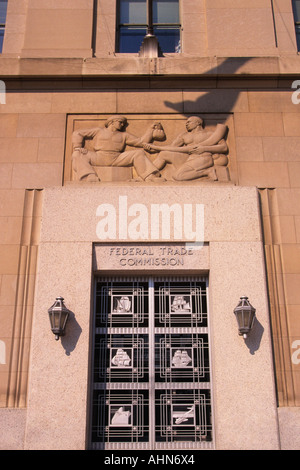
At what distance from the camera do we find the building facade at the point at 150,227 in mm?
8078

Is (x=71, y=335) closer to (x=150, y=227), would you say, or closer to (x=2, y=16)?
(x=150, y=227)

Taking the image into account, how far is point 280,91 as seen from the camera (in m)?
10.2

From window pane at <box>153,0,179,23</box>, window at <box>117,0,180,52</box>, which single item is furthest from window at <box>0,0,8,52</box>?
window pane at <box>153,0,179,23</box>

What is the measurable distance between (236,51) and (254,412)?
25.4ft

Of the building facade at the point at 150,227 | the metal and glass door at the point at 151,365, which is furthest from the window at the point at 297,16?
the metal and glass door at the point at 151,365

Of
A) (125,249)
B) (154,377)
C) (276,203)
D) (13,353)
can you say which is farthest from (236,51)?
(13,353)

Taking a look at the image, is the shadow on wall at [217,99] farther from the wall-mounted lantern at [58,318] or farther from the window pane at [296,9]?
the wall-mounted lantern at [58,318]

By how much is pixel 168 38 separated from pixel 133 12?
46.0 inches

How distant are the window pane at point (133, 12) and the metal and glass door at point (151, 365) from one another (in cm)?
665

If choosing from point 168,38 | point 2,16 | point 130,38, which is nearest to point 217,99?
point 168,38

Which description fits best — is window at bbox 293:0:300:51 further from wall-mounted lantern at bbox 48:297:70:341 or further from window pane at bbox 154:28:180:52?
wall-mounted lantern at bbox 48:297:70:341

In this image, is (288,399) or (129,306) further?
(129,306)

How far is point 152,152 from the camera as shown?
9.70m

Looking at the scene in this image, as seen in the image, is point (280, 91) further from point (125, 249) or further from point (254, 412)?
point (254, 412)
